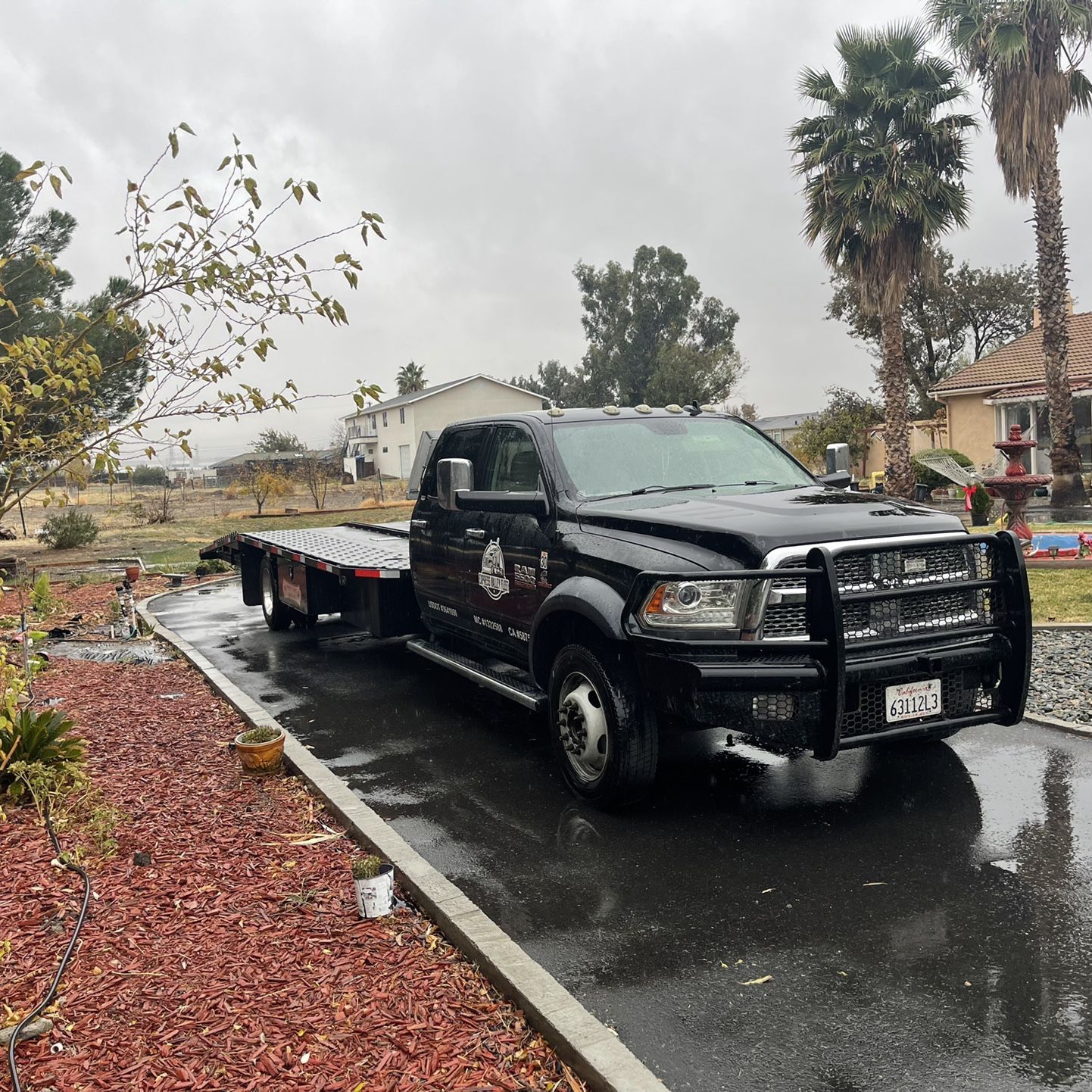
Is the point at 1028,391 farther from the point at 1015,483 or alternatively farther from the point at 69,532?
the point at 69,532

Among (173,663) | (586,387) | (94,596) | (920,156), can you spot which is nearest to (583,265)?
(586,387)

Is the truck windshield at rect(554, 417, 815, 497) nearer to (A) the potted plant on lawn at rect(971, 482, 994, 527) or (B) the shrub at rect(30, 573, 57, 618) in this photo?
(B) the shrub at rect(30, 573, 57, 618)

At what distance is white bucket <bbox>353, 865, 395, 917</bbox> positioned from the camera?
12.4 ft

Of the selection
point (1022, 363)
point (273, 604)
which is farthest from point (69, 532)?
point (1022, 363)

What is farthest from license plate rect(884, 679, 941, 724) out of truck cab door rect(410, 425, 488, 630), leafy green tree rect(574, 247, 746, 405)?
leafy green tree rect(574, 247, 746, 405)

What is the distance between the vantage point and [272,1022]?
3.09 m

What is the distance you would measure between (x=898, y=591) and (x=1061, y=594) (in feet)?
24.3

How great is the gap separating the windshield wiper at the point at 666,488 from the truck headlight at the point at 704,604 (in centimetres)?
131

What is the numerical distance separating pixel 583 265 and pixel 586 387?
345 inches

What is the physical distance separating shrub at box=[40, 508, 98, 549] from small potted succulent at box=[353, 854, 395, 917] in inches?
921

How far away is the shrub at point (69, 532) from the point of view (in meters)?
24.8

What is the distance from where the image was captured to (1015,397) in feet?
95.0

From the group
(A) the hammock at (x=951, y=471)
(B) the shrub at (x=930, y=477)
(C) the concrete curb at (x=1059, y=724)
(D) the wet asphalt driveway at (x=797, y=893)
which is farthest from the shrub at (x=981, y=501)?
(B) the shrub at (x=930, y=477)

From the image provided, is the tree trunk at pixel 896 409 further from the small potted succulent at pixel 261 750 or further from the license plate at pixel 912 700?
the small potted succulent at pixel 261 750
